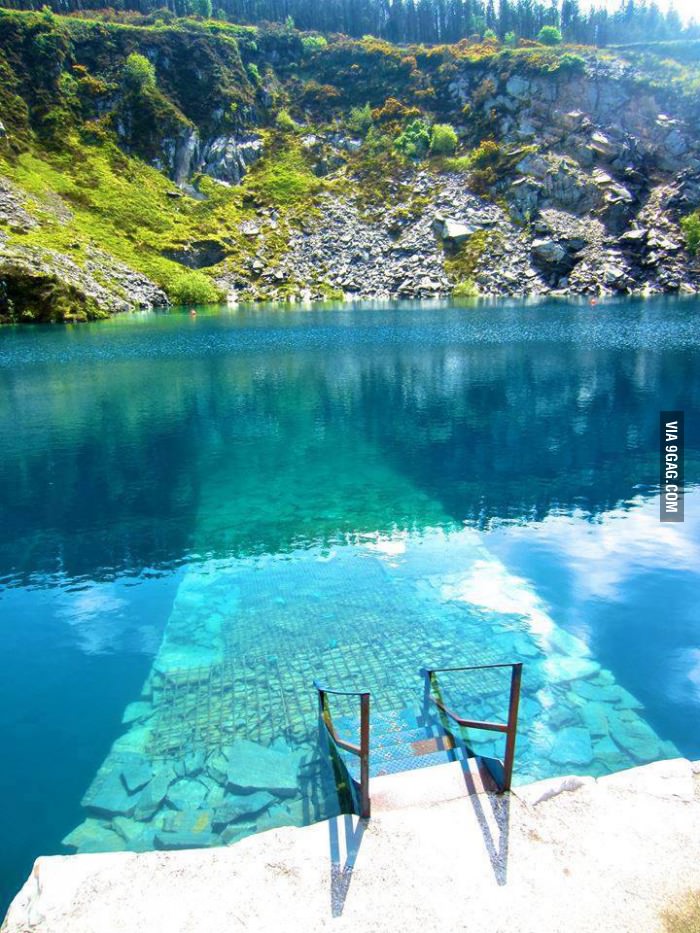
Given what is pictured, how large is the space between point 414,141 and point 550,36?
66.7 meters

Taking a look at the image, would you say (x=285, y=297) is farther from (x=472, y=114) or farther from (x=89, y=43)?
(x=89, y=43)

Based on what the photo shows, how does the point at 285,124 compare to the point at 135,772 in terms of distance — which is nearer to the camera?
the point at 135,772

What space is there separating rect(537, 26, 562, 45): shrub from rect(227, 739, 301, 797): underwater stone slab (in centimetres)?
19766

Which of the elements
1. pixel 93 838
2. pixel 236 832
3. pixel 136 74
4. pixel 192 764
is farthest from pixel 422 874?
pixel 136 74

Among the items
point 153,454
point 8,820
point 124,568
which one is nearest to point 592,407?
point 153,454

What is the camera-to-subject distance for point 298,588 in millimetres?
15164

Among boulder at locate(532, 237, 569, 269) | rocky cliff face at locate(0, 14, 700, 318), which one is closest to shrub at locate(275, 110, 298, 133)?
rocky cliff face at locate(0, 14, 700, 318)

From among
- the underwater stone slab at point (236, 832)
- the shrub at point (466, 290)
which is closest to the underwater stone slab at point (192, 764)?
the underwater stone slab at point (236, 832)

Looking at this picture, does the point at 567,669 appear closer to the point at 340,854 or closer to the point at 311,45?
the point at 340,854

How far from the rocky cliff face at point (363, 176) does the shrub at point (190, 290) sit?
484mm

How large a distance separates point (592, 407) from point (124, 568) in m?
25.7

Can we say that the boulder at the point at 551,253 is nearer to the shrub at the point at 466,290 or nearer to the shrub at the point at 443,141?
the shrub at the point at 466,290

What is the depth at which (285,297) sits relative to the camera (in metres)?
107

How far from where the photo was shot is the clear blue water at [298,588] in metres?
9.61
